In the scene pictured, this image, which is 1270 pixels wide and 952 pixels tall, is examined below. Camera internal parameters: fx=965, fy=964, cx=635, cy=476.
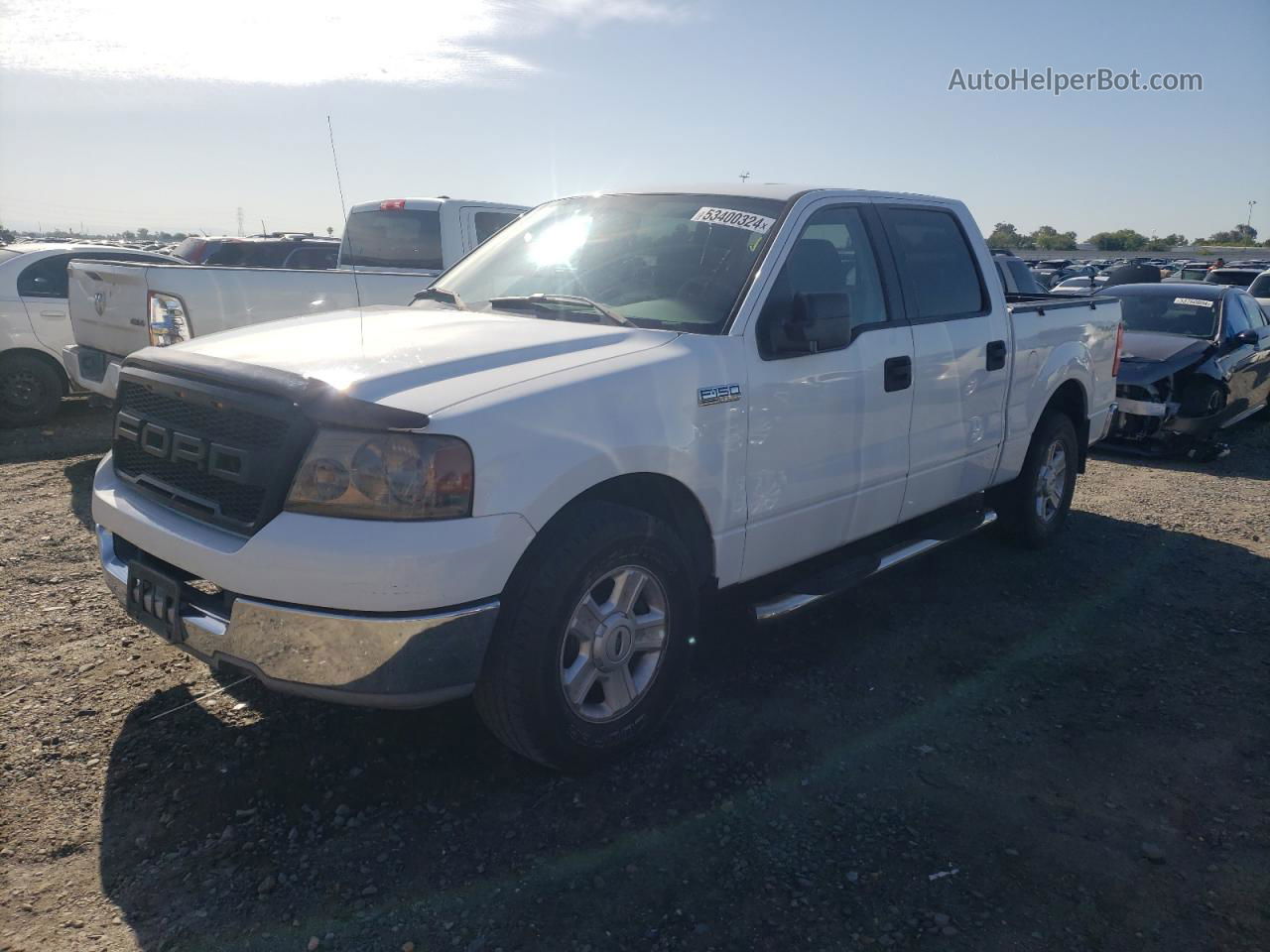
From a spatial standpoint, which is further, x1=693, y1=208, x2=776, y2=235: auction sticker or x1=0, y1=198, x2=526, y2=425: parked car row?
x1=0, y1=198, x2=526, y2=425: parked car row

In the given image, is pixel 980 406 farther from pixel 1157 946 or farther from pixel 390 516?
pixel 390 516

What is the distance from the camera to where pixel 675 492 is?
3.41 metres

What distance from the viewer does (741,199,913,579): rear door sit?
362cm

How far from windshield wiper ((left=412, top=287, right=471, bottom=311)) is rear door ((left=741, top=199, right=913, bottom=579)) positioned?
135cm

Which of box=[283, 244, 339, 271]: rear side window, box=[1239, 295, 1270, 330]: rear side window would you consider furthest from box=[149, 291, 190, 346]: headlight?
box=[1239, 295, 1270, 330]: rear side window

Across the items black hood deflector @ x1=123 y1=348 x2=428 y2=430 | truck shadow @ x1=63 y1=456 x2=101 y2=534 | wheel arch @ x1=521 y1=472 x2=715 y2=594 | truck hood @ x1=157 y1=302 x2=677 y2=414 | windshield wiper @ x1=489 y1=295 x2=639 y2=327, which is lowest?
truck shadow @ x1=63 y1=456 x2=101 y2=534

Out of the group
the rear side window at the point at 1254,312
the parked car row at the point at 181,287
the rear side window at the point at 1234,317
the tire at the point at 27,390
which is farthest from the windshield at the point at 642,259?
the rear side window at the point at 1254,312

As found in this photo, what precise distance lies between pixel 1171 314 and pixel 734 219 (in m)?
8.17

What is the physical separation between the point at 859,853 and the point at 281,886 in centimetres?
169

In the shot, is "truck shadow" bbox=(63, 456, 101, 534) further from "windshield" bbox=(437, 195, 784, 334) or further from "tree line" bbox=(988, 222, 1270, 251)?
"tree line" bbox=(988, 222, 1270, 251)

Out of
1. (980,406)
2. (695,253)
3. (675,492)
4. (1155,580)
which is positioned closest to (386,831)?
(675,492)

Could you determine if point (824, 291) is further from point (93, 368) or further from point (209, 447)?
point (93, 368)

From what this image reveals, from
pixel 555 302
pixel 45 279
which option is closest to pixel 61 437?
pixel 45 279

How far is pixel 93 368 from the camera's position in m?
6.82
